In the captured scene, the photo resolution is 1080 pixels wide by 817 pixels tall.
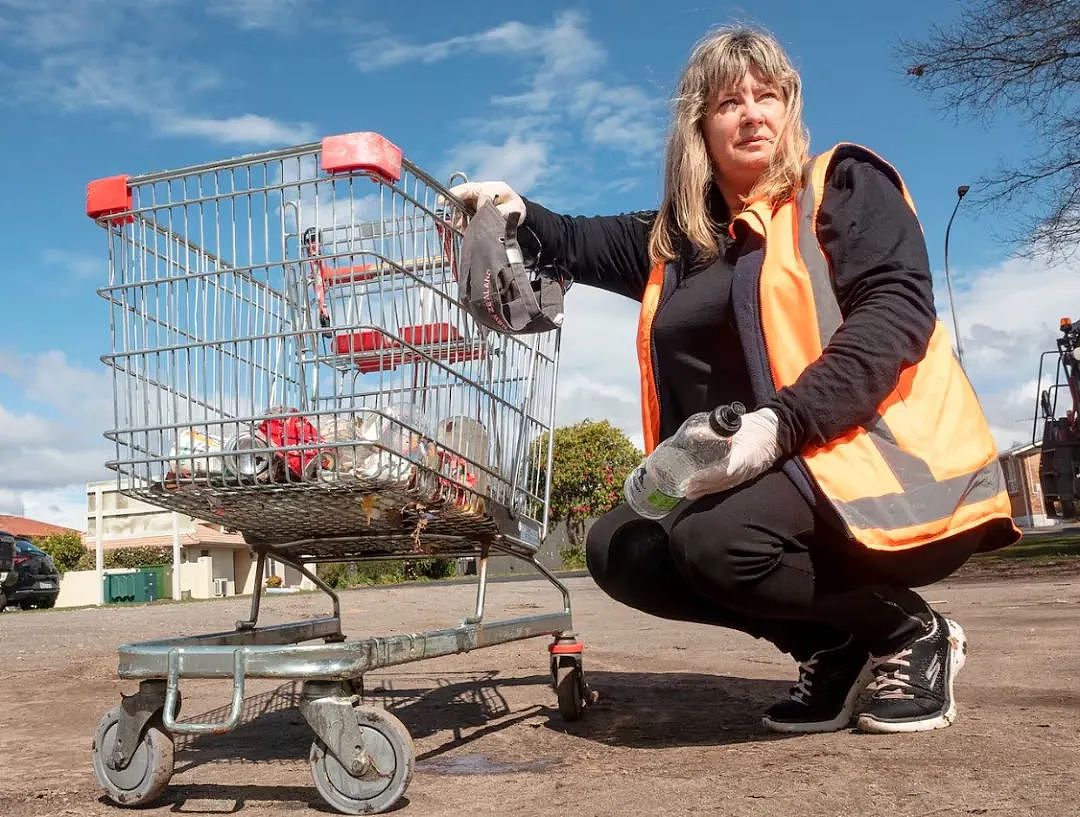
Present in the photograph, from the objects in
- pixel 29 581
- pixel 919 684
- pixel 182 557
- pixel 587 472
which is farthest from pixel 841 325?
pixel 182 557

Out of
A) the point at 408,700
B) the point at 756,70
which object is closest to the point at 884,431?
the point at 756,70

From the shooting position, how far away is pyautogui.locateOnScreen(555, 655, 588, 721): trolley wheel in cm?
316

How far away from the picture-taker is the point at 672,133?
125 inches

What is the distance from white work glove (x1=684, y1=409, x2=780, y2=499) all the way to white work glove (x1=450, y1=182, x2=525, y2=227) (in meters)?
1.17

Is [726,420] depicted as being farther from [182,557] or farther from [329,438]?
[182,557]

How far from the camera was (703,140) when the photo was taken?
121 inches

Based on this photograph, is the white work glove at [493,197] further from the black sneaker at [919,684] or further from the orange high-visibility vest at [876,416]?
the black sneaker at [919,684]

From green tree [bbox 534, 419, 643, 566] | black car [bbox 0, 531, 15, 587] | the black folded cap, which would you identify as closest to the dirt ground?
the black folded cap

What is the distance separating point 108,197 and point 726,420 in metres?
1.92

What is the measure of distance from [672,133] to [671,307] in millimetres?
617

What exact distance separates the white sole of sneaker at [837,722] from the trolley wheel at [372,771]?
3.60ft

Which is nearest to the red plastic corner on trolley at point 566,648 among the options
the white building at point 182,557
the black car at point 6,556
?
the black car at point 6,556

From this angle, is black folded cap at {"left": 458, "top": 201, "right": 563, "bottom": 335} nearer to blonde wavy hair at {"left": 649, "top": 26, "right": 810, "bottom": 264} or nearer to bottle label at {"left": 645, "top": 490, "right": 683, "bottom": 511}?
blonde wavy hair at {"left": 649, "top": 26, "right": 810, "bottom": 264}

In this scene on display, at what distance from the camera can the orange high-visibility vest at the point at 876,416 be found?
2.40 meters
